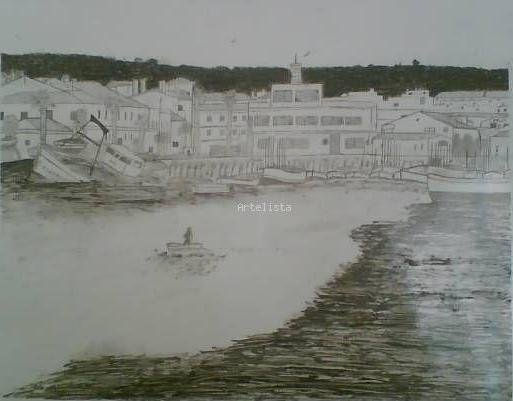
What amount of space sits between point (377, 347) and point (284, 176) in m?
0.70

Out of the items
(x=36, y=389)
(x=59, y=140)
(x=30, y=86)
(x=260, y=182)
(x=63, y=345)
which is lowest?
(x=36, y=389)

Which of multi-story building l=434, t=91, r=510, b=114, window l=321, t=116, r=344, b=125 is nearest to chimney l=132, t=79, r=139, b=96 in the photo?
window l=321, t=116, r=344, b=125

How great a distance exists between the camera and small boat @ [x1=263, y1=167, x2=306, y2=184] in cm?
199

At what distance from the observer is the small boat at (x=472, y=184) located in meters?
2.00

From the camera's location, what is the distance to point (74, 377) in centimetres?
193

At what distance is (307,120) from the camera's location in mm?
2021

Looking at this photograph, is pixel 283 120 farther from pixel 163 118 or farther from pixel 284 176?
pixel 163 118

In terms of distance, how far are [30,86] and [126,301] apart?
2.87ft

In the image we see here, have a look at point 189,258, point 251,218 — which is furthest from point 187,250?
point 251,218

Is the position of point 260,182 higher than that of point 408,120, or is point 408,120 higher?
point 408,120

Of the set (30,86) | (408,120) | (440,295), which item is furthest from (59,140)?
(440,295)

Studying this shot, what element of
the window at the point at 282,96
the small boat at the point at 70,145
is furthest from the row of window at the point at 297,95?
the small boat at the point at 70,145

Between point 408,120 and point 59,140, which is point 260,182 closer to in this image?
point 408,120

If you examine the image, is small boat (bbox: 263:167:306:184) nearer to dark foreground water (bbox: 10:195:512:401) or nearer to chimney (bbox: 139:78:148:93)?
dark foreground water (bbox: 10:195:512:401)
